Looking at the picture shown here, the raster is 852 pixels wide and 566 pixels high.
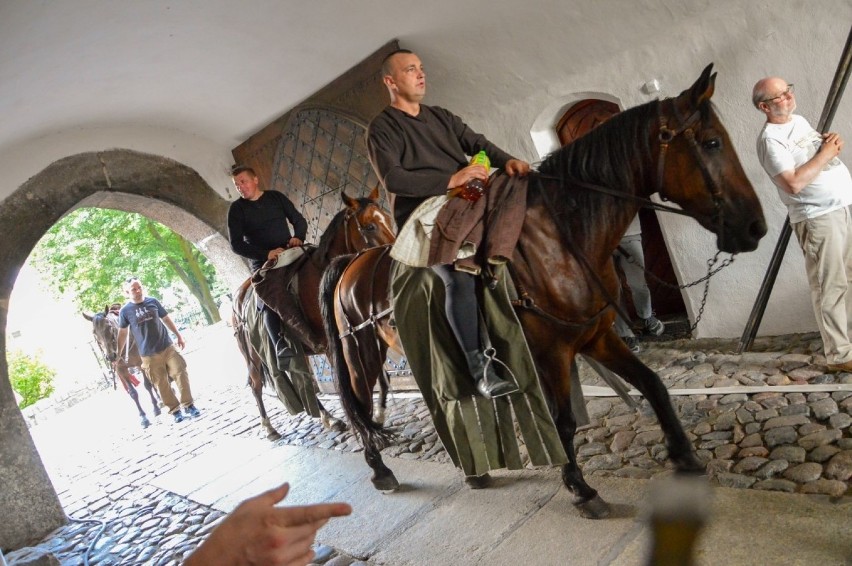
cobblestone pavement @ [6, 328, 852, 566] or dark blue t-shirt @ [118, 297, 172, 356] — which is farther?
dark blue t-shirt @ [118, 297, 172, 356]

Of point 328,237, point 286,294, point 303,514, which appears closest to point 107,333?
point 286,294

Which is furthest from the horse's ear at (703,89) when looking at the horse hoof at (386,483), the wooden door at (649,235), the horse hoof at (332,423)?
the horse hoof at (332,423)

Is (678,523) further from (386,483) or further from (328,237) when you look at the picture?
(328,237)

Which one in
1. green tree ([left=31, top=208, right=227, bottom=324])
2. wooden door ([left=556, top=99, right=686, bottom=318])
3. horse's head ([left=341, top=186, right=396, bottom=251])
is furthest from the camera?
green tree ([left=31, top=208, right=227, bottom=324])

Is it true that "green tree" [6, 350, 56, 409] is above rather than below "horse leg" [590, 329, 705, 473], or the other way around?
above

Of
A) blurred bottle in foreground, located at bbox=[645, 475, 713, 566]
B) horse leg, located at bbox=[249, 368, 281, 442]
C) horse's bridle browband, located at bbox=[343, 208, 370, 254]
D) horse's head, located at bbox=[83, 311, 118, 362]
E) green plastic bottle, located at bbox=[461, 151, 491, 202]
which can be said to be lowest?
horse leg, located at bbox=[249, 368, 281, 442]

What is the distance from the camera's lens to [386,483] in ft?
13.9

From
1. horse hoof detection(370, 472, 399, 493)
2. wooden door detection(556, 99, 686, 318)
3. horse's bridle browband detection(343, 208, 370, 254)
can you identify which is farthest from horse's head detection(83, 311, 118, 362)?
wooden door detection(556, 99, 686, 318)

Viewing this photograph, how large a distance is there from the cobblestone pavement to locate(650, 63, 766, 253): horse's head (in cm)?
124

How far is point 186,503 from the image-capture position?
530cm

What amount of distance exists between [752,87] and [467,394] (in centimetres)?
346

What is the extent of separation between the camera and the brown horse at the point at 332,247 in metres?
4.97

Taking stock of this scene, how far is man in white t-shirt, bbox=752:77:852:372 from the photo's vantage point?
397 cm

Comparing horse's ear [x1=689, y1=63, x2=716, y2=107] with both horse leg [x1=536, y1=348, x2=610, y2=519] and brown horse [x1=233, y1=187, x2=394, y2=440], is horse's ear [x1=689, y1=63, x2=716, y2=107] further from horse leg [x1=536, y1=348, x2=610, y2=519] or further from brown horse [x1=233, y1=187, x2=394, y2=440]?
brown horse [x1=233, y1=187, x2=394, y2=440]
